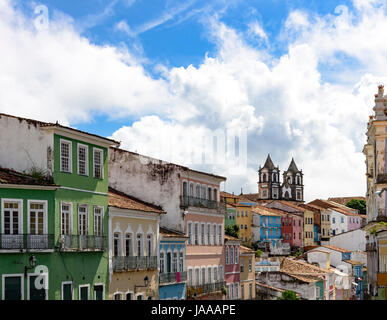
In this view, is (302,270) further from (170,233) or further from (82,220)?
(82,220)

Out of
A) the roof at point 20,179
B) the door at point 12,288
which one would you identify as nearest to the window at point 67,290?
the door at point 12,288

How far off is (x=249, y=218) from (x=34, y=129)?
281ft

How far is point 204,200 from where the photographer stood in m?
54.1

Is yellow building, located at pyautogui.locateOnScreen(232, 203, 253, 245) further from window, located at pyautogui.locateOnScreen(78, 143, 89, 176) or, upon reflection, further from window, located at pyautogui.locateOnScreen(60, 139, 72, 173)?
window, located at pyautogui.locateOnScreen(60, 139, 72, 173)

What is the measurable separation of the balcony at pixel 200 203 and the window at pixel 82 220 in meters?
14.6

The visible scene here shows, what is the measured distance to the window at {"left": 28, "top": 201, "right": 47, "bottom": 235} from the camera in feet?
103

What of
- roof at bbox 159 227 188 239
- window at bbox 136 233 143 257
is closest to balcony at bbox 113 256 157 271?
window at bbox 136 233 143 257

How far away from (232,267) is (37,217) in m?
30.3

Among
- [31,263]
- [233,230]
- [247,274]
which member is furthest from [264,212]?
[31,263]

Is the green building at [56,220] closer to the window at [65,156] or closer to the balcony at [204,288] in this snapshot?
the window at [65,156]

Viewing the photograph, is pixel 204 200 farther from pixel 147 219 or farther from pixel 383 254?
pixel 383 254

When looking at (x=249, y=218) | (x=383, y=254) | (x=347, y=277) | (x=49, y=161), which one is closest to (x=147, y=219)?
(x=49, y=161)

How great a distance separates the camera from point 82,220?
116ft
